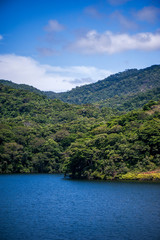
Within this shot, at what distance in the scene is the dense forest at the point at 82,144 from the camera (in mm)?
53438

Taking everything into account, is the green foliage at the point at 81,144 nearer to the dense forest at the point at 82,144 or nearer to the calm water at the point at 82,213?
the dense forest at the point at 82,144

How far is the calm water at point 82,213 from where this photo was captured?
22.1 metres

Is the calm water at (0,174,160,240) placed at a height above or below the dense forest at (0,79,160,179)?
below

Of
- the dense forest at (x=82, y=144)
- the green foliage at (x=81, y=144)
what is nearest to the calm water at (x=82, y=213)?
the dense forest at (x=82, y=144)

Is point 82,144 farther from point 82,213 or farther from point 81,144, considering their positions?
point 82,213

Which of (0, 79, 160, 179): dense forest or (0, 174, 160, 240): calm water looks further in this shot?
(0, 79, 160, 179): dense forest

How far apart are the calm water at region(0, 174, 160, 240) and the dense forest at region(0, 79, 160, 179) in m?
10.4

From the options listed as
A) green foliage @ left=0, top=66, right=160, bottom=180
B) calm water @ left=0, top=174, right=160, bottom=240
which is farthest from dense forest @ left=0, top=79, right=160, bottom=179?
calm water @ left=0, top=174, right=160, bottom=240

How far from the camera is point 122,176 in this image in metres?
52.1

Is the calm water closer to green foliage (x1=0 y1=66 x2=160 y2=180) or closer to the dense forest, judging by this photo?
the dense forest

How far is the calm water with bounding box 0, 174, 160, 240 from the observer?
22.1 meters

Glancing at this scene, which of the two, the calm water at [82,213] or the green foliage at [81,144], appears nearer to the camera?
the calm water at [82,213]

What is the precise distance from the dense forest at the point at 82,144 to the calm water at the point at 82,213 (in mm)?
10375

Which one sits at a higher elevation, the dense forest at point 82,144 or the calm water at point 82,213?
the dense forest at point 82,144
